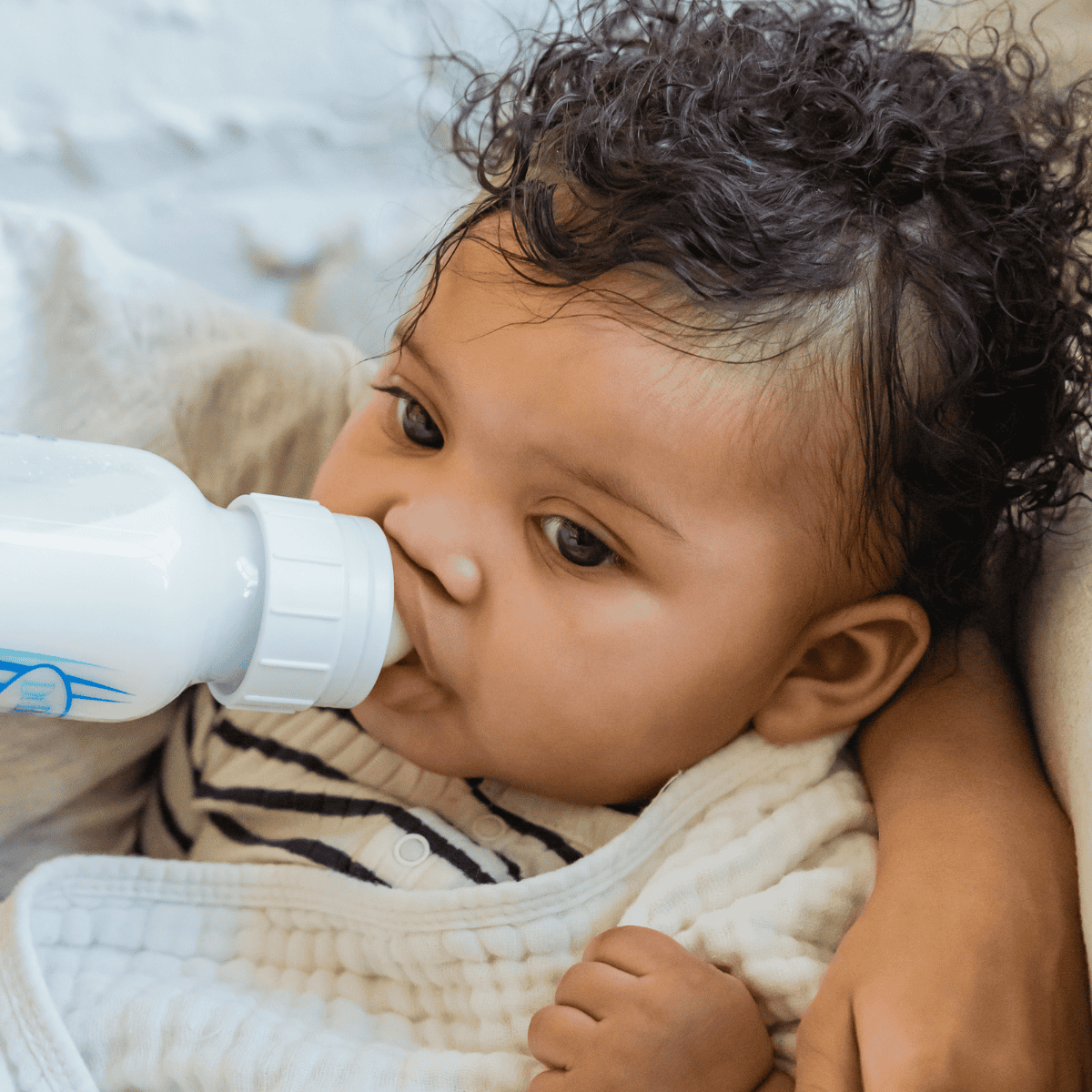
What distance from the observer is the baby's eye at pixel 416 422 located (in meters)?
0.70

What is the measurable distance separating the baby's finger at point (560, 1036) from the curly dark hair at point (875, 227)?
0.34 meters

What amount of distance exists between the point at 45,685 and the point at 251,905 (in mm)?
303

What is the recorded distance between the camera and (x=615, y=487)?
24.4 inches

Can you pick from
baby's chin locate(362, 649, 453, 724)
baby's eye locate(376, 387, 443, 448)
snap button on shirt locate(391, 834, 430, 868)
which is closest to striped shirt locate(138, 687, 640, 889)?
snap button on shirt locate(391, 834, 430, 868)

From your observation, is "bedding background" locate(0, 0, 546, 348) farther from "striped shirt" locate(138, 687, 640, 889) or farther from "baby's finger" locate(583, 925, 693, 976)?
"baby's finger" locate(583, 925, 693, 976)

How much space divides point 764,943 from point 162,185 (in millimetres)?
894

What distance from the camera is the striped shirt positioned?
74 cm

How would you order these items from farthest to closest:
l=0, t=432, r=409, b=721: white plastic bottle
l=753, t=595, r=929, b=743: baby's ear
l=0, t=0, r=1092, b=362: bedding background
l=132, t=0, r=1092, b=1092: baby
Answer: l=0, t=0, r=1092, b=362: bedding background < l=753, t=595, r=929, b=743: baby's ear < l=132, t=0, r=1092, b=1092: baby < l=0, t=432, r=409, b=721: white plastic bottle

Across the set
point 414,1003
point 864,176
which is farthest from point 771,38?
point 414,1003

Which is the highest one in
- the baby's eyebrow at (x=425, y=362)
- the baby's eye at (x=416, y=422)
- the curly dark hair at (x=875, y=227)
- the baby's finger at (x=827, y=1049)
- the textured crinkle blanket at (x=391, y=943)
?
the curly dark hair at (x=875, y=227)

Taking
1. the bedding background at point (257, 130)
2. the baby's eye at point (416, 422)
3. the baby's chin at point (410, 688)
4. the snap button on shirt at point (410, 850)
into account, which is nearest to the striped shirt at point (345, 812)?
the snap button on shirt at point (410, 850)

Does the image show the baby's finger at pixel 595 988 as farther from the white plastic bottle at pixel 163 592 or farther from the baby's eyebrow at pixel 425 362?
the baby's eyebrow at pixel 425 362

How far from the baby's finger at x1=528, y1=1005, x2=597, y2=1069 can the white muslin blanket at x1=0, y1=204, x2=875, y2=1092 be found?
A: 0.17 feet

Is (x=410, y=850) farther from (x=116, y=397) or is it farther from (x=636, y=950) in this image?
(x=116, y=397)
